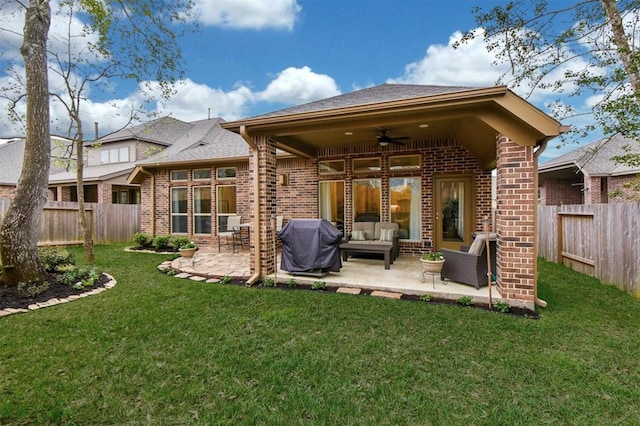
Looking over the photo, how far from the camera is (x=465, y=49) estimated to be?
7.43 metres

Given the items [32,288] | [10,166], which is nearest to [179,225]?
[32,288]

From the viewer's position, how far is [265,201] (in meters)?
5.67

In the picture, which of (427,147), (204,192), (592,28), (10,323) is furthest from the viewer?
(204,192)

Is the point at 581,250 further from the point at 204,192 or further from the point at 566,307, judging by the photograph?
the point at 204,192

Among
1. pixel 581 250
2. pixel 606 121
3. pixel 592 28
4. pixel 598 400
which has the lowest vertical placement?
pixel 598 400

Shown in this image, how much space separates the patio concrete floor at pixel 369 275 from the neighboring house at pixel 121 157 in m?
9.01

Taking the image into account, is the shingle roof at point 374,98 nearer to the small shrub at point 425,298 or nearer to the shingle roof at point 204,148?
the shingle roof at point 204,148

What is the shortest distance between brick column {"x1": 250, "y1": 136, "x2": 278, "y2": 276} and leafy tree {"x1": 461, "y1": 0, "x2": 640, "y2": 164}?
5096 mm

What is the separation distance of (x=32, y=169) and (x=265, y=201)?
3908mm

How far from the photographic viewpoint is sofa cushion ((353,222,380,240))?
8102mm

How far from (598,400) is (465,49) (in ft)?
24.9

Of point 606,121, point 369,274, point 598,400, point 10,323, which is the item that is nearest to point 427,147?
point 606,121

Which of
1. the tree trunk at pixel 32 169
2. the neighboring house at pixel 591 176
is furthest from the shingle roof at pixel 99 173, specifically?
the neighboring house at pixel 591 176

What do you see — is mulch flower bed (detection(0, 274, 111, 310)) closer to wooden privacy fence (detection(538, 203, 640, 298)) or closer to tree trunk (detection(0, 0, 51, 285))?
tree trunk (detection(0, 0, 51, 285))
